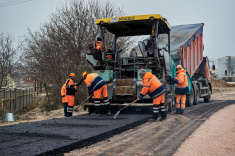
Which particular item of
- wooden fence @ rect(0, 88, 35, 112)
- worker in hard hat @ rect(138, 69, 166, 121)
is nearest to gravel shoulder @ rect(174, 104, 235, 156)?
worker in hard hat @ rect(138, 69, 166, 121)

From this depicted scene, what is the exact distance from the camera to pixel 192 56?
11.6 m

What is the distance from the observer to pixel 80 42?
45.7ft

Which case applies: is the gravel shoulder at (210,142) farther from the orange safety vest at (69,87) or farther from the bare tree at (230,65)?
the bare tree at (230,65)

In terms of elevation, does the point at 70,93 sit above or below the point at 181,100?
above

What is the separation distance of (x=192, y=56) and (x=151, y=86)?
18.1ft

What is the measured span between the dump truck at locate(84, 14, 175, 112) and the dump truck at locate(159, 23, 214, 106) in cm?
171

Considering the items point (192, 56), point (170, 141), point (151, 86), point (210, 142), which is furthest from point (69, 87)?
point (192, 56)

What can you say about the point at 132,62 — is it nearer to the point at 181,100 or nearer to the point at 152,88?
the point at 152,88

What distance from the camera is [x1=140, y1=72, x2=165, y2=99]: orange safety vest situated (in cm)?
665

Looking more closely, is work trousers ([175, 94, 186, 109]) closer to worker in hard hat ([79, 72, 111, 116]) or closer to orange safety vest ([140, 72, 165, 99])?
orange safety vest ([140, 72, 165, 99])

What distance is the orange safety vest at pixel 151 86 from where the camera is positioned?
665cm

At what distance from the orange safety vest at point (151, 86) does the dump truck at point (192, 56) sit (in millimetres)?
3317

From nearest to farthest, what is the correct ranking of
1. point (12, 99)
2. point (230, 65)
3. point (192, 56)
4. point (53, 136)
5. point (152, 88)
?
point (53, 136) < point (152, 88) < point (192, 56) < point (12, 99) < point (230, 65)

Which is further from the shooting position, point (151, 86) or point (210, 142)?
point (151, 86)
